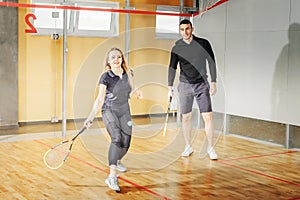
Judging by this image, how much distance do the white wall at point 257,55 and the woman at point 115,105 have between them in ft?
8.47

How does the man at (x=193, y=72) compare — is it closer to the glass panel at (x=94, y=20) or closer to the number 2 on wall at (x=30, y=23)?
the glass panel at (x=94, y=20)

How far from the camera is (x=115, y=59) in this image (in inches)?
182

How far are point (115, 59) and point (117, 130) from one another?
0.60 meters

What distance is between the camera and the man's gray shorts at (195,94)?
5.84 meters

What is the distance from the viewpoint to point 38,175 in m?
4.98

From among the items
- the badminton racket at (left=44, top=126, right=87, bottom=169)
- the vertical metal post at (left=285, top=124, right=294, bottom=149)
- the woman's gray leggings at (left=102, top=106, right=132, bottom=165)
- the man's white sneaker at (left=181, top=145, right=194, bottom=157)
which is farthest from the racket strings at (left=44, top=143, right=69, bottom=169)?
the vertical metal post at (left=285, top=124, right=294, bottom=149)

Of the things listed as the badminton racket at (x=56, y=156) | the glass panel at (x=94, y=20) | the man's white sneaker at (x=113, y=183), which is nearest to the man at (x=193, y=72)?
the badminton racket at (x=56, y=156)

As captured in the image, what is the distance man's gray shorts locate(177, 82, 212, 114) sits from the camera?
5.84 m

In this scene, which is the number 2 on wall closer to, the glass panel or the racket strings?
the glass panel

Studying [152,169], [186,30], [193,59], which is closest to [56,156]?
[152,169]

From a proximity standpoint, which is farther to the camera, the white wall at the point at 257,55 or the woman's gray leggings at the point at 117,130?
the white wall at the point at 257,55

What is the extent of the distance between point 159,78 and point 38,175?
319cm

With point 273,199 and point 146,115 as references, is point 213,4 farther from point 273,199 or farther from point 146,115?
point 273,199

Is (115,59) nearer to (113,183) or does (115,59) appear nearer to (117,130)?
(117,130)
